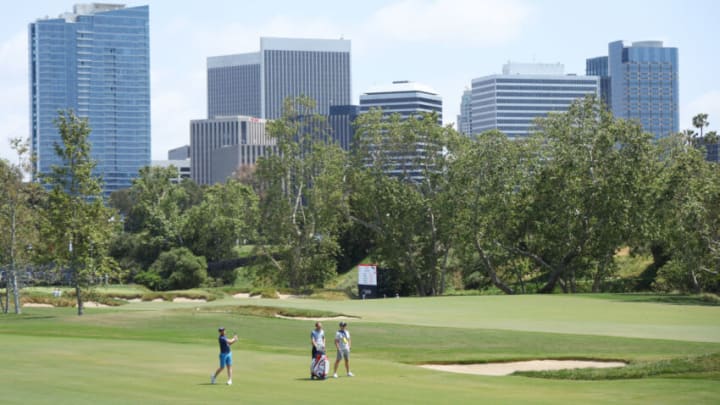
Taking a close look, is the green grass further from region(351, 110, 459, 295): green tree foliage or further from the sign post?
region(351, 110, 459, 295): green tree foliage

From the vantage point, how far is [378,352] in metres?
45.2

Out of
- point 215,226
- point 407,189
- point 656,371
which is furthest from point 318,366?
point 215,226

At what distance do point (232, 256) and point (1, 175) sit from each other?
54.2 metres

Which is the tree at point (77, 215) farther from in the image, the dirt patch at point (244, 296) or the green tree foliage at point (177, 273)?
the green tree foliage at point (177, 273)

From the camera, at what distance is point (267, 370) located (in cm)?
3725

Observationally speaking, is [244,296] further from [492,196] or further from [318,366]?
[318,366]

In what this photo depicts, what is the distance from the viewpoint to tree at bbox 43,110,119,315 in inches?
2685

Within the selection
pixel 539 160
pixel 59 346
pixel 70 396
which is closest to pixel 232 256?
pixel 539 160

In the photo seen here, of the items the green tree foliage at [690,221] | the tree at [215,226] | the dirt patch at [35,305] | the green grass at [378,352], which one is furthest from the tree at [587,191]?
the dirt patch at [35,305]

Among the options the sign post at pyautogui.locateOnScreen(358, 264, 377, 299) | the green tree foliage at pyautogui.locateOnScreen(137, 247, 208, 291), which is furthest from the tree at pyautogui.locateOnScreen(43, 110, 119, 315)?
the green tree foliage at pyautogui.locateOnScreen(137, 247, 208, 291)

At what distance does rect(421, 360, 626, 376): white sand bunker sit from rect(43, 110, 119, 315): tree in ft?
112

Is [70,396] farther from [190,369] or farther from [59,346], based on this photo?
[59,346]

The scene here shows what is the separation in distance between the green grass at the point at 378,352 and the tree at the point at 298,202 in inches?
1226

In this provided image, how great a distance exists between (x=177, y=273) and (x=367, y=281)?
95.8 ft
